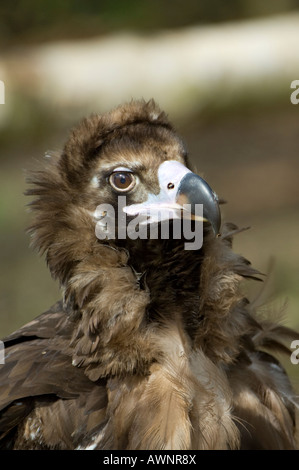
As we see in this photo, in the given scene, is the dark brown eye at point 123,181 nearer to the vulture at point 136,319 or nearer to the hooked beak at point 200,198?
the vulture at point 136,319

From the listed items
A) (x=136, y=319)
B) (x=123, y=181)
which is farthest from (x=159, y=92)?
(x=136, y=319)

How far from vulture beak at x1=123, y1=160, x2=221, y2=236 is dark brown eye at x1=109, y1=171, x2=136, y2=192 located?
0.06 m

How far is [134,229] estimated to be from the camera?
2.83m

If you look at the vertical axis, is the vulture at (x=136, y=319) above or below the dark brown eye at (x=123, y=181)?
below

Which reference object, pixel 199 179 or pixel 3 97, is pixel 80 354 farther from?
pixel 3 97

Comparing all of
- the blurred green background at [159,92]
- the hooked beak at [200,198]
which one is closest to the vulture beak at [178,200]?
the hooked beak at [200,198]

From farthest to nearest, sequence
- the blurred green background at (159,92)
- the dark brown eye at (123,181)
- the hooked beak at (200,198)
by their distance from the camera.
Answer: the blurred green background at (159,92), the dark brown eye at (123,181), the hooked beak at (200,198)

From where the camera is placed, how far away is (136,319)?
108 inches

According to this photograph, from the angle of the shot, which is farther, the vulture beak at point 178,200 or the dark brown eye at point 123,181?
the dark brown eye at point 123,181

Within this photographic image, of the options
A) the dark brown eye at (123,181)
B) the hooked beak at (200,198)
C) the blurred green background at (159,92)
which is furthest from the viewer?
the blurred green background at (159,92)

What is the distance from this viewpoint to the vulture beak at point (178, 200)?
2.69 m

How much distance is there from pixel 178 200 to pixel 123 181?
9.2 inches

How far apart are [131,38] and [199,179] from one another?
4.25 m

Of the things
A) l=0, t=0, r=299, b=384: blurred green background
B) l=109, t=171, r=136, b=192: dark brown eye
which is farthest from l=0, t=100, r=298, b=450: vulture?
l=0, t=0, r=299, b=384: blurred green background
